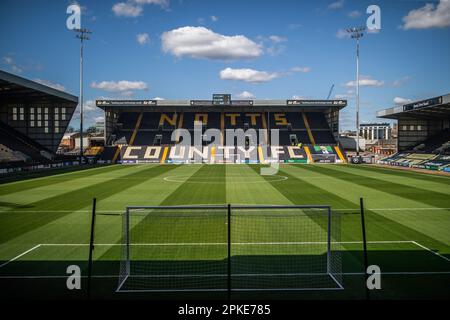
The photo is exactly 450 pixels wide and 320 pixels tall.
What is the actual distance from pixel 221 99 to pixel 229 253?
5292 cm

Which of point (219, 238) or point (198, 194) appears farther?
point (198, 194)

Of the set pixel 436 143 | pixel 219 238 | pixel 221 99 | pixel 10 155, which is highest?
pixel 221 99

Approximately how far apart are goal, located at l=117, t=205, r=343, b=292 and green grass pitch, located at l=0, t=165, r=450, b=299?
0.12 metres

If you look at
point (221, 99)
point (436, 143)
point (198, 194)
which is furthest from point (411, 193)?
point (221, 99)

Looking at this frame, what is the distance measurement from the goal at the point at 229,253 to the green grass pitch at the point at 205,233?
4.8 inches

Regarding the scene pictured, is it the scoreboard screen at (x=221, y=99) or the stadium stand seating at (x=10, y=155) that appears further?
the scoreboard screen at (x=221, y=99)

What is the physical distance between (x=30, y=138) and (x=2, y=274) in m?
44.3

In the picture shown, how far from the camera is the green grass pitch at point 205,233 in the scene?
8211 mm

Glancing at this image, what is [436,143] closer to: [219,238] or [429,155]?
[429,155]

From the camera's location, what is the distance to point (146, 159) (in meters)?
55.1

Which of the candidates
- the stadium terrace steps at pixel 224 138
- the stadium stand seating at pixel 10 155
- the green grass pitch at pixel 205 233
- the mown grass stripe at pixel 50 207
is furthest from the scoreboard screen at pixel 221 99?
the green grass pitch at pixel 205 233

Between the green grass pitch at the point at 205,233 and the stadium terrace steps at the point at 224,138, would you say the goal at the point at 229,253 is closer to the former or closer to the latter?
the green grass pitch at the point at 205,233

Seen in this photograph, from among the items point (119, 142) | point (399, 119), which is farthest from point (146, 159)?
point (399, 119)

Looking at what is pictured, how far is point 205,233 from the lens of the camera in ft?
41.7
